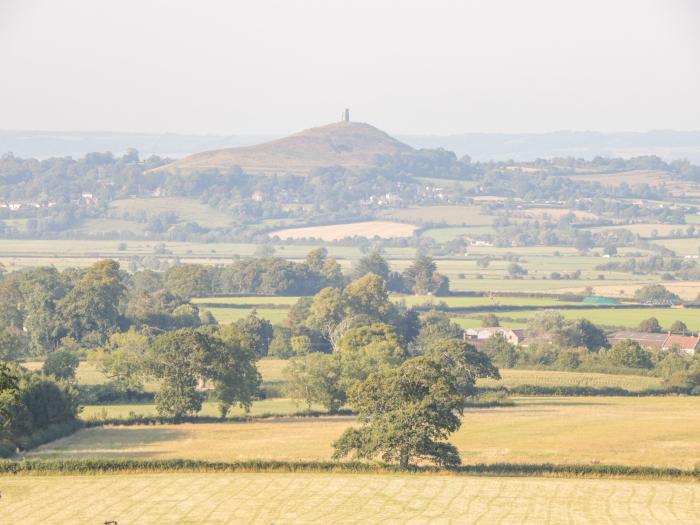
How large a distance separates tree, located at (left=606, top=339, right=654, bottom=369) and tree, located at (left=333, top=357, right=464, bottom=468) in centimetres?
4145

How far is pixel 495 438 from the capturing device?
60719mm

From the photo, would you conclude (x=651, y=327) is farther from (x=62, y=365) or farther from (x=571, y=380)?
(x=62, y=365)

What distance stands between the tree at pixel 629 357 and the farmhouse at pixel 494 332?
13.7 metres

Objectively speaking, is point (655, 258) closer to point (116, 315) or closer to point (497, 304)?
point (497, 304)

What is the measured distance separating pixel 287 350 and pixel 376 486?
55934 mm

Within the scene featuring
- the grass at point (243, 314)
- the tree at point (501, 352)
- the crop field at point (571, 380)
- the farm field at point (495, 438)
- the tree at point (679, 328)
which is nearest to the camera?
the farm field at point (495, 438)

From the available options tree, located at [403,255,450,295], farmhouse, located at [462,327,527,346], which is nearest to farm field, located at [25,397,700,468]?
farmhouse, located at [462,327,527,346]

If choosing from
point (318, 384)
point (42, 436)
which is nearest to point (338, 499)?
point (42, 436)

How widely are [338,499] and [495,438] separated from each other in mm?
18416

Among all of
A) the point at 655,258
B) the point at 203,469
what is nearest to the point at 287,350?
the point at 203,469

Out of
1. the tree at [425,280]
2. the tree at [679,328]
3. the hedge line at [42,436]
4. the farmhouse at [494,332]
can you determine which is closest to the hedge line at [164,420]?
the hedge line at [42,436]

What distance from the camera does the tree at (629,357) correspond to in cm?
9219

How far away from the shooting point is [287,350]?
102 metres

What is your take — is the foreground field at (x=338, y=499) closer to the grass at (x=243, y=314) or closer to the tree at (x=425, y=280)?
the grass at (x=243, y=314)
